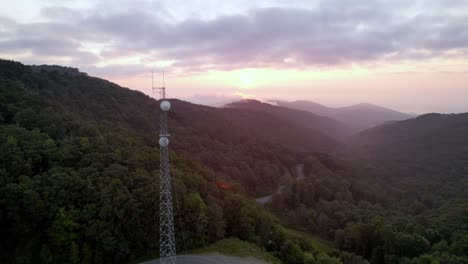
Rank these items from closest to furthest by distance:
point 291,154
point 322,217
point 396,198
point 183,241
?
point 183,241 < point 322,217 < point 396,198 < point 291,154

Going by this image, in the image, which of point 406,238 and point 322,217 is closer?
point 406,238

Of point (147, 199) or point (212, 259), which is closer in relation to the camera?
point (212, 259)

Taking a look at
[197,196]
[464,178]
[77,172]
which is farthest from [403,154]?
[77,172]

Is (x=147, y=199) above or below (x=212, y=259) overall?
above

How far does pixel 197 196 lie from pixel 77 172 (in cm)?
1228

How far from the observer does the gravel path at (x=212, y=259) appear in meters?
26.7

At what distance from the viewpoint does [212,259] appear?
89.9 feet

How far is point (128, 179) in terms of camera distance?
3147cm

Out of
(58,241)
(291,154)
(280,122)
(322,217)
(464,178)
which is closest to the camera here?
(58,241)

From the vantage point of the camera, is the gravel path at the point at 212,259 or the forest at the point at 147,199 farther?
the gravel path at the point at 212,259

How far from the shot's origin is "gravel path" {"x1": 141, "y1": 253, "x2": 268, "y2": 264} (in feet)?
87.6

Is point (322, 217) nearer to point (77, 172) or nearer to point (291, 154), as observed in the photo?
point (77, 172)

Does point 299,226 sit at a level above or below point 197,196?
below

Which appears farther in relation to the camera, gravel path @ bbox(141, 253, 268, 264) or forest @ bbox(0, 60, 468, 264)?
gravel path @ bbox(141, 253, 268, 264)
